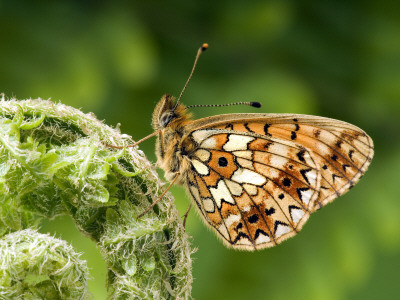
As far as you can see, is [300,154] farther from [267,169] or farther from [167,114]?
[167,114]

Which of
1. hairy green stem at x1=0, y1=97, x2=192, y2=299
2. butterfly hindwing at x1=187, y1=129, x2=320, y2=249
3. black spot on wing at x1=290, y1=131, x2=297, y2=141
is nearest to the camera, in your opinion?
hairy green stem at x1=0, y1=97, x2=192, y2=299

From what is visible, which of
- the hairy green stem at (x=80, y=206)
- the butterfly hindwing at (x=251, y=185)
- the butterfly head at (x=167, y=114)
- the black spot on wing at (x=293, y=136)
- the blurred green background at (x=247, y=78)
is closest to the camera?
the hairy green stem at (x=80, y=206)

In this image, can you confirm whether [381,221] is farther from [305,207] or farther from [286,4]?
[286,4]

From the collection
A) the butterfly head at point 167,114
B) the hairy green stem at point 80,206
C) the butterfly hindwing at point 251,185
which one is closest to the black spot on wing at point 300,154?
the butterfly hindwing at point 251,185

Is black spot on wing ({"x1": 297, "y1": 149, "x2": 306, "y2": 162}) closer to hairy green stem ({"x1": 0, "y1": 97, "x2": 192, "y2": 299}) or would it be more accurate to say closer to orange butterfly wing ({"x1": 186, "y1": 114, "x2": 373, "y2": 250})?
orange butterfly wing ({"x1": 186, "y1": 114, "x2": 373, "y2": 250})

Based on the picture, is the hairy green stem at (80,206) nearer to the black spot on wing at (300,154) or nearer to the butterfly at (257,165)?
the butterfly at (257,165)

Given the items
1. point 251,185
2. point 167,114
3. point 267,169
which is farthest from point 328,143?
point 167,114

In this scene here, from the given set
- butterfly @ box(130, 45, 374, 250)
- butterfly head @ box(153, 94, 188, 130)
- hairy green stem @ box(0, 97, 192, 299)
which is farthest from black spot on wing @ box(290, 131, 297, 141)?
hairy green stem @ box(0, 97, 192, 299)
